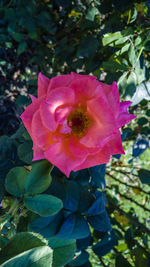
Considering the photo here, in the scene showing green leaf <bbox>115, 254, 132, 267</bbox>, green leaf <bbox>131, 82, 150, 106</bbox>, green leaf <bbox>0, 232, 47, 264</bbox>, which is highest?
green leaf <bbox>131, 82, 150, 106</bbox>

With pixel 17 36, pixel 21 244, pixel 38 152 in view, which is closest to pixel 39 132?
pixel 38 152

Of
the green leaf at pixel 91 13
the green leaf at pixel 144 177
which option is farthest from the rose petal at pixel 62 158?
the green leaf at pixel 91 13

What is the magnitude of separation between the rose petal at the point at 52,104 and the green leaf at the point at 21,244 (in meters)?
0.25

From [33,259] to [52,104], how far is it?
1.13 feet

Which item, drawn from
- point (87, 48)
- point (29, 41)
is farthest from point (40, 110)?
point (29, 41)

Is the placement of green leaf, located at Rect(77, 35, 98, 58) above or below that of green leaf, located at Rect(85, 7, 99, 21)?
below

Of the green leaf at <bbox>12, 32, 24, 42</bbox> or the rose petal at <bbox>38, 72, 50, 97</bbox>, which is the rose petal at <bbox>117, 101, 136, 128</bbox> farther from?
the green leaf at <bbox>12, 32, 24, 42</bbox>

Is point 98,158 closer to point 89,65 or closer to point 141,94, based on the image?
point 141,94

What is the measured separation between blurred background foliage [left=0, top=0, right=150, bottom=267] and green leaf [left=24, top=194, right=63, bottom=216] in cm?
5

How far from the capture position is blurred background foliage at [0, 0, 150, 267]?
920 millimetres

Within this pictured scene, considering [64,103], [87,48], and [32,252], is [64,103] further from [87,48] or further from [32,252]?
[87,48]

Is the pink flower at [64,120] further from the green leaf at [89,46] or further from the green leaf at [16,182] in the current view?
the green leaf at [89,46]

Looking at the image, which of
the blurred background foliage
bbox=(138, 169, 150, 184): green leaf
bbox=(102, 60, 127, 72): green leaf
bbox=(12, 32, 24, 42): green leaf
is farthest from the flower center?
bbox=(12, 32, 24, 42): green leaf

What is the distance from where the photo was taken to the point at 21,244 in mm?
446
